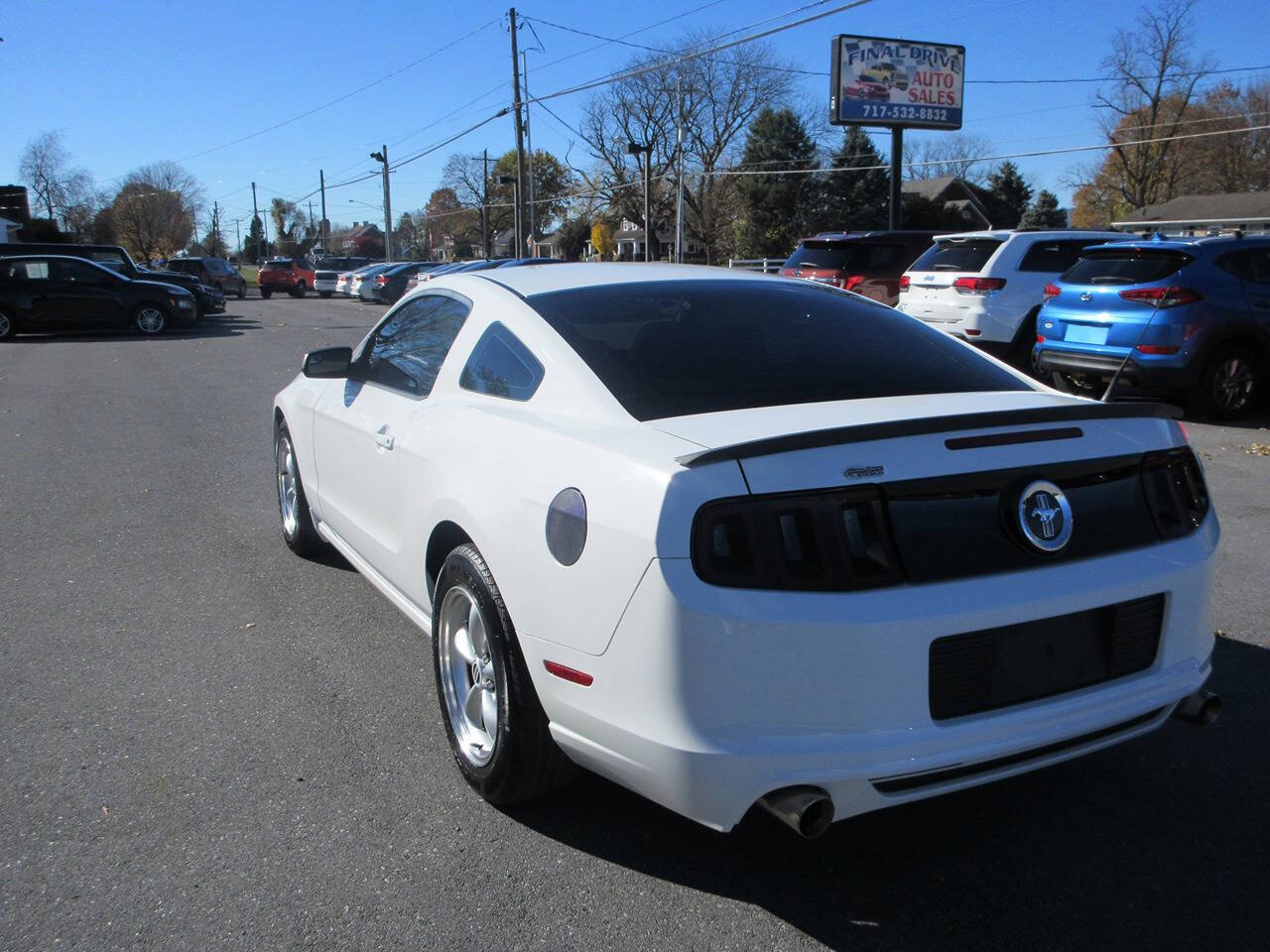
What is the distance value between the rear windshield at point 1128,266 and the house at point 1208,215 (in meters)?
26.5

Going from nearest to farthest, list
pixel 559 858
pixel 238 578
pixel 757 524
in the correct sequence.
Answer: pixel 757 524 → pixel 559 858 → pixel 238 578

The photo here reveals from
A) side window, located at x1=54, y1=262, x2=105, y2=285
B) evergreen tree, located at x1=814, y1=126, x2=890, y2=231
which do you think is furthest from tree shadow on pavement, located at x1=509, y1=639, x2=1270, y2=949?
evergreen tree, located at x1=814, y1=126, x2=890, y2=231

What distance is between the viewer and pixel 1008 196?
240 ft

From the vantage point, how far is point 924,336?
151 inches

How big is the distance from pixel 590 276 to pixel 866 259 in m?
12.5

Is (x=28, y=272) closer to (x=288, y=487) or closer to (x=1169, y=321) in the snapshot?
(x=288, y=487)

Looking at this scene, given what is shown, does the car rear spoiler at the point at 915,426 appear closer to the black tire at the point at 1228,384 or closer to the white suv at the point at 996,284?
the black tire at the point at 1228,384

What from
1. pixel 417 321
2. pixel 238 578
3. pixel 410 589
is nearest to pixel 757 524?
pixel 410 589

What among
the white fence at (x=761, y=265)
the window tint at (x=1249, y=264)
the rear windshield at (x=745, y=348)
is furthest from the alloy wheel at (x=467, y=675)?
the white fence at (x=761, y=265)

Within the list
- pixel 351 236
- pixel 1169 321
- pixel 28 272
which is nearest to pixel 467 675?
pixel 1169 321

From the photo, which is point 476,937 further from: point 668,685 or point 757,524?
point 757,524

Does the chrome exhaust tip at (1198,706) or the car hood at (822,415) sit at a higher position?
the car hood at (822,415)

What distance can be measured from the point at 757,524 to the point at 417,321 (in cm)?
249

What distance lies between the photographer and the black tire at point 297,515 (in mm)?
5598
